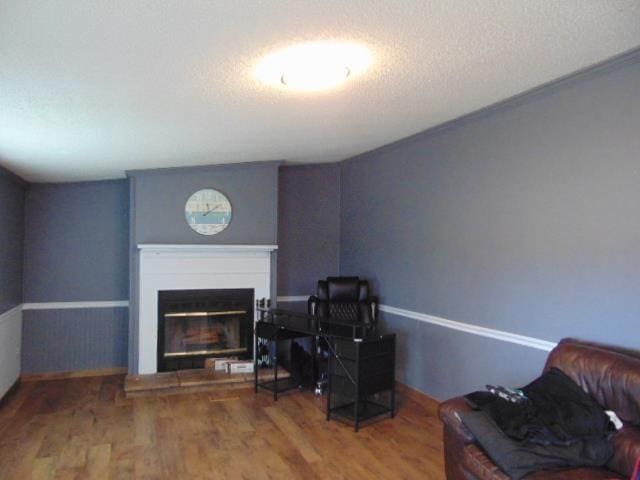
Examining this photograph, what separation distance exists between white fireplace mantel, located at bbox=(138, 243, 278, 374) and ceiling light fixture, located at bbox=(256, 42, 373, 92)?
290cm

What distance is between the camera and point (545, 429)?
90.0 inches

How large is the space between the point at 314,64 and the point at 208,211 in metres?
3.17

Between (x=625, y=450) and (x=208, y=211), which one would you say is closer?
(x=625, y=450)

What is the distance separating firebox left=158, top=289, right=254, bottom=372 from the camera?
514cm

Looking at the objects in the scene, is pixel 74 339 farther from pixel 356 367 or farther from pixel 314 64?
pixel 314 64

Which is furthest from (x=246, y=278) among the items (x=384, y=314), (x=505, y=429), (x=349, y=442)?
(x=505, y=429)

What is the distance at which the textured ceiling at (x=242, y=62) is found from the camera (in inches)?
69.3

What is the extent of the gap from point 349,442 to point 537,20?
2.96m

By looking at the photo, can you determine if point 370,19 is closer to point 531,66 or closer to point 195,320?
point 531,66

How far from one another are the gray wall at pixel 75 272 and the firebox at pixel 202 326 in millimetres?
712

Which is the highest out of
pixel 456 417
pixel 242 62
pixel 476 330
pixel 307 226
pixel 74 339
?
pixel 242 62

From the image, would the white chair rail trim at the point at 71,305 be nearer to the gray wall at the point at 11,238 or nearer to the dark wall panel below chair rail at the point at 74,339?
the dark wall panel below chair rail at the point at 74,339

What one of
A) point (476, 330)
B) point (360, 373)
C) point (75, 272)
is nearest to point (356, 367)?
point (360, 373)

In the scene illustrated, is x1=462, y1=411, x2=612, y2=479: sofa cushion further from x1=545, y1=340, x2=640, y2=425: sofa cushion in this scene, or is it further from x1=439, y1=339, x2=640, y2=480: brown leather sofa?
x1=545, y1=340, x2=640, y2=425: sofa cushion
